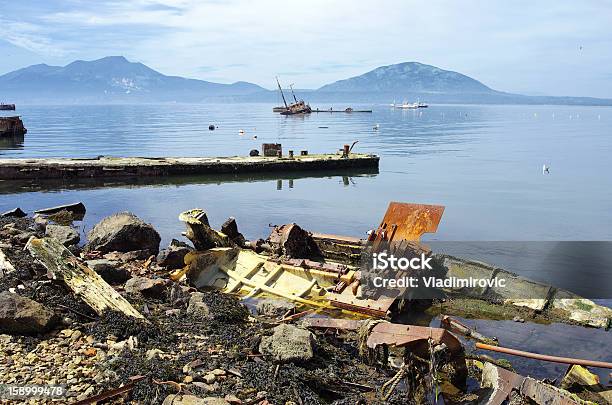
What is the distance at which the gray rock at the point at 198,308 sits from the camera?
11.4m

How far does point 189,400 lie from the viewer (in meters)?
7.20

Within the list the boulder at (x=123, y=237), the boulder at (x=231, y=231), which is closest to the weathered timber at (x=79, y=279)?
the boulder at (x=123, y=237)

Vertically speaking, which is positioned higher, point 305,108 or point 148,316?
point 305,108

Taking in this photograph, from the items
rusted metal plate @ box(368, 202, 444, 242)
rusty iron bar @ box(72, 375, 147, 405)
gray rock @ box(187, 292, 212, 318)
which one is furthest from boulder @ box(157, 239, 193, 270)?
rusty iron bar @ box(72, 375, 147, 405)

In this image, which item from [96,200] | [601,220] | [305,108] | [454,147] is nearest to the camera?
[601,220]

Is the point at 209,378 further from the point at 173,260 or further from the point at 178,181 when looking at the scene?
the point at 178,181

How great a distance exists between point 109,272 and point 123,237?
12.7 ft

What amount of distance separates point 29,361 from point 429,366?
6.12 meters

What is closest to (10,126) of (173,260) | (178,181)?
(178,181)

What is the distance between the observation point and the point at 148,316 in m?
11.1

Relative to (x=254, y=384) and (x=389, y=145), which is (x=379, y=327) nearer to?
(x=254, y=384)

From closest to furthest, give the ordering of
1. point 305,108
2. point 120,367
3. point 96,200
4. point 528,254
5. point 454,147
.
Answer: point 120,367, point 528,254, point 96,200, point 454,147, point 305,108

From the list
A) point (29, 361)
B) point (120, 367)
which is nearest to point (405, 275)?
point (120, 367)

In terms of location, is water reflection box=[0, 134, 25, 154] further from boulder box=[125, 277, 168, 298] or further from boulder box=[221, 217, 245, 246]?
boulder box=[125, 277, 168, 298]
